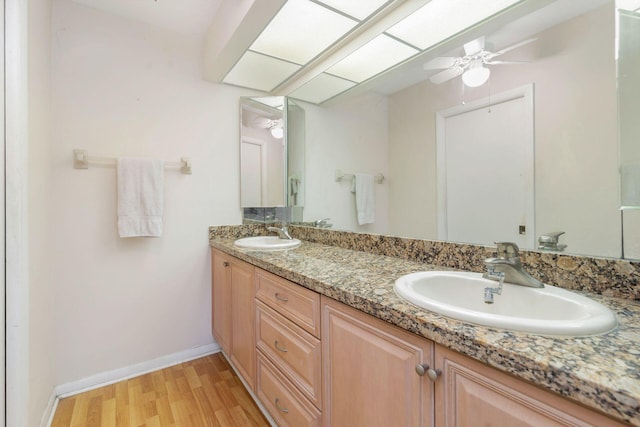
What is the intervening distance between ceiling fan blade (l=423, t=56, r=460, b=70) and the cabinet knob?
119cm

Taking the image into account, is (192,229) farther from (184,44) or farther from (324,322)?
(324,322)

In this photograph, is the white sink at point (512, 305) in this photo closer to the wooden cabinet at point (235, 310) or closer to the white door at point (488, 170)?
the white door at point (488, 170)

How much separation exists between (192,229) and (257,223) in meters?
0.48

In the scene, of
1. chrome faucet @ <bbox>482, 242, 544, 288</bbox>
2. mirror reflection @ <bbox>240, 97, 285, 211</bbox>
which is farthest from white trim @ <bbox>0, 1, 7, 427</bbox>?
chrome faucet @ <bbox>482, 242, 544, 288</bbox>

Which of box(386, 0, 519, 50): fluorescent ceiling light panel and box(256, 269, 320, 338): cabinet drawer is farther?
box(386, 0, 519, 50): fluorescent ceiling light panel

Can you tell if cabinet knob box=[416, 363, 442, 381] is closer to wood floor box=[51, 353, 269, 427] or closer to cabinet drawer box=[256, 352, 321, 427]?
cabinet drawer box=[256, 352, 321, 427]

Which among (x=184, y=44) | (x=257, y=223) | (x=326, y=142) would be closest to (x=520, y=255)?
(x=326, y=142)

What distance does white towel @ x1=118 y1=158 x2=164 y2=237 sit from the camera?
169 cm

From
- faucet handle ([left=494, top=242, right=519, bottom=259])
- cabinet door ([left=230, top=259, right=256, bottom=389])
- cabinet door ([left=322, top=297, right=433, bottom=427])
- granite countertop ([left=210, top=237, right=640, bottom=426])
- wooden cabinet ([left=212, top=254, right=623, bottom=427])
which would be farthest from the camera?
cabinet door ([left=230, top=259, right=256, bottom=389])

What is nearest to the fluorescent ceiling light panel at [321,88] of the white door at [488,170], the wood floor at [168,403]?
the white door at [488,170]

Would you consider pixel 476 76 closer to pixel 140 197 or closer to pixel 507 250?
pixel 507 250

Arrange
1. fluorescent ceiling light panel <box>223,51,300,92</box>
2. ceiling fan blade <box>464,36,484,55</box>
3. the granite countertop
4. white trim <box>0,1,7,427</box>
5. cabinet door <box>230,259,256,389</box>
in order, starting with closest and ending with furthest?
the granite countertop
white trim <box>0,1,7,427</box>
ceiling fan blade <box>464,36,484,55</box>
cabinet door <box>230,259,256,389</box>
fluorescent ceiling light panel <box>223,51,300,92</box>

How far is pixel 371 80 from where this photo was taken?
1629 millimetres

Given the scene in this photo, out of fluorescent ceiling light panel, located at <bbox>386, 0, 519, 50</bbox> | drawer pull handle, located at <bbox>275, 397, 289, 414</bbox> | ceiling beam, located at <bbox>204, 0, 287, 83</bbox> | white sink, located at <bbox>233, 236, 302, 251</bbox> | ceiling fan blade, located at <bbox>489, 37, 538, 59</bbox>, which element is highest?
ceiling beam, located at <bbox>204, 0, 287, 83</bbox>
